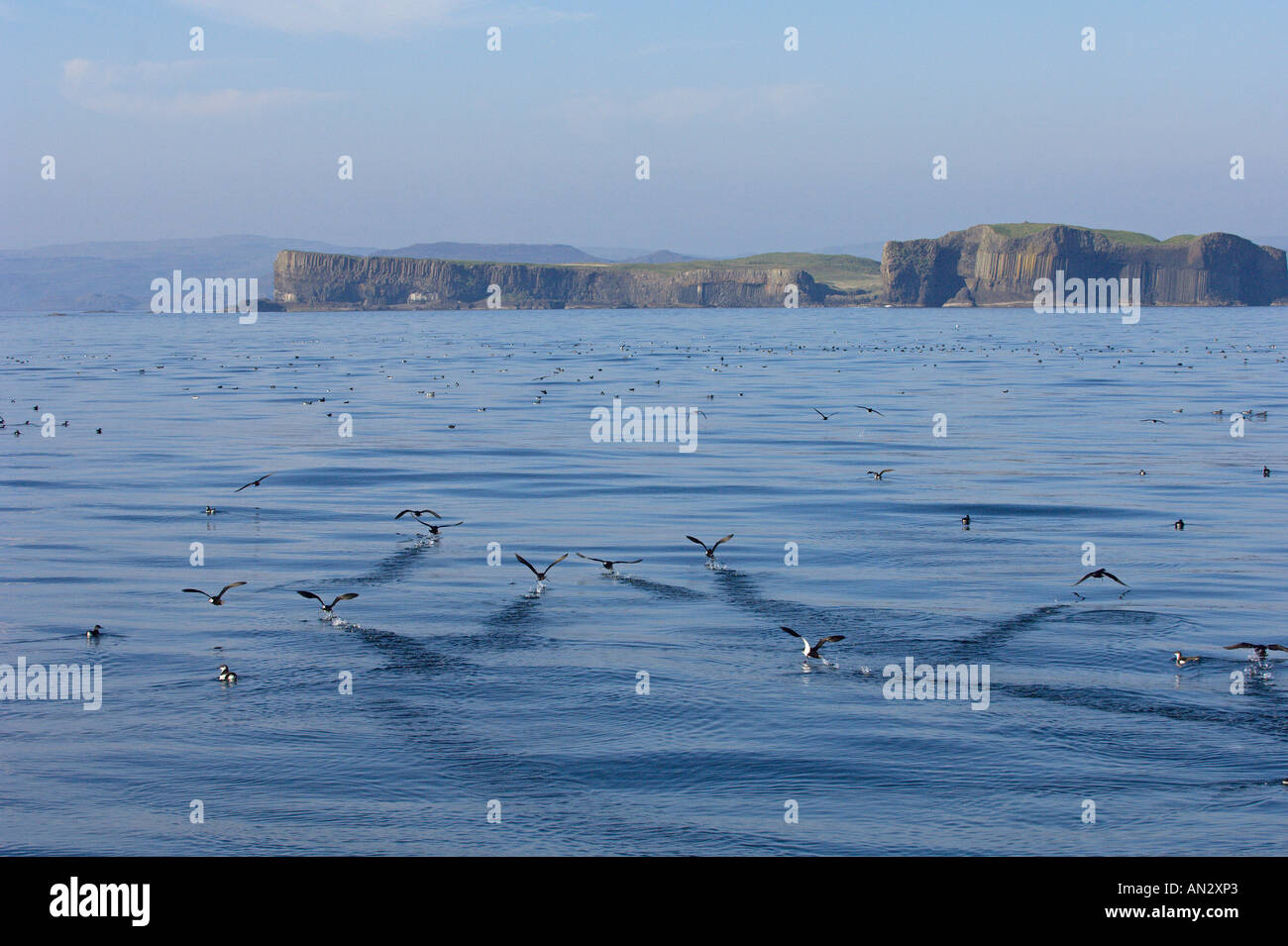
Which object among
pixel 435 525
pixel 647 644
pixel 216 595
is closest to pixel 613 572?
pixel 647 644

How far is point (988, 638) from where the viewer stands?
56.5 feet

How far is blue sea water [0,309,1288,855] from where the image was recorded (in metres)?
11.8

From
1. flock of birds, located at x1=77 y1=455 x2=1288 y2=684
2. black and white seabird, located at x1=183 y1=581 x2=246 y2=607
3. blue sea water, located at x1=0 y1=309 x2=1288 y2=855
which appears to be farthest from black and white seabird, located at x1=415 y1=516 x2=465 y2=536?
black and white seabird, located at x1=183 y1=581 x2=246 y2=607

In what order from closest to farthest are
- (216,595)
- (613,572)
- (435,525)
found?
(216,595)
(613,572)
(435,525)

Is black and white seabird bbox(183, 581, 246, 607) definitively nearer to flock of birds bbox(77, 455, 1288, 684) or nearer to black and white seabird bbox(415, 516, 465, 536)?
Result: flock of birds bbox(77, 455, 1288, 684)

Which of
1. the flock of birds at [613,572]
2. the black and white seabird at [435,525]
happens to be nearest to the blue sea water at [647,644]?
the flock of birds at [613,572]

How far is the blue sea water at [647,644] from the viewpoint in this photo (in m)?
11.8

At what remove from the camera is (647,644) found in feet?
56.6

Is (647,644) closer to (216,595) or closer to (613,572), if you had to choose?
(613,572)

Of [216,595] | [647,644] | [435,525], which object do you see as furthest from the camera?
[435,525]

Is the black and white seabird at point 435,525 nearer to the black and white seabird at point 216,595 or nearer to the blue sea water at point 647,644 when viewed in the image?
the blue sea water at point 647,644

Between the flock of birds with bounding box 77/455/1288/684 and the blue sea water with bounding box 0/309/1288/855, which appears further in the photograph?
the flock of birds with bounding box 77/455/1288/684

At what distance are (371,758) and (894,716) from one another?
5.99 m
